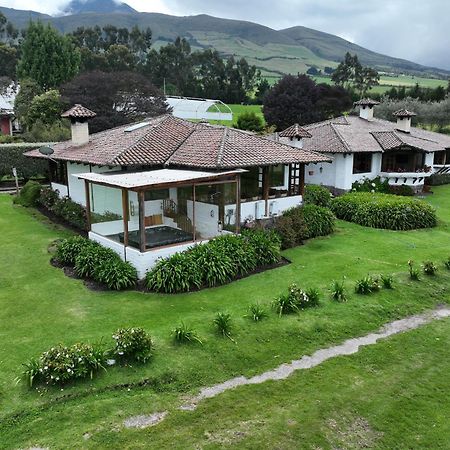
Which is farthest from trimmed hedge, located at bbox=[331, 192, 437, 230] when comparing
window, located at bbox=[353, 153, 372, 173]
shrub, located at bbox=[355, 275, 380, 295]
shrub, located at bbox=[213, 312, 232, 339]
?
shrub, located at bbox=[213, 312, 232, 339]

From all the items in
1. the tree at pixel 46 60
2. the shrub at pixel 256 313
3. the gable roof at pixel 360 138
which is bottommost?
the shrub at pixel 256 313

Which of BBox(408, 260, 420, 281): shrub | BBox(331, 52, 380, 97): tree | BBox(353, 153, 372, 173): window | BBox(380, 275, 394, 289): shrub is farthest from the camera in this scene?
BBox(331, 52, 380, 97): tree

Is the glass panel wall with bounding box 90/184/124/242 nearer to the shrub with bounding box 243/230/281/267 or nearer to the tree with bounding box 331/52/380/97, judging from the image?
the shrub with bounding box 243/230/281/267

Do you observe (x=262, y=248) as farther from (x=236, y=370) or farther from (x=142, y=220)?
(x=236, y=370)

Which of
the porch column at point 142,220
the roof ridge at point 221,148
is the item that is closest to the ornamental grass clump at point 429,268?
the roof ridge at point 221,148

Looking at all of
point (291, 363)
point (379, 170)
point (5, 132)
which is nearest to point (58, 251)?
point (291, 363)

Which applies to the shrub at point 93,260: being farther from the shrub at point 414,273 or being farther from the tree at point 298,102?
the tree at point 298,102
